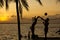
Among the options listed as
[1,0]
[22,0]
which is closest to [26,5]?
[22,0]

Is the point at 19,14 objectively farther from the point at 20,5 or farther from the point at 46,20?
the point at 46,20

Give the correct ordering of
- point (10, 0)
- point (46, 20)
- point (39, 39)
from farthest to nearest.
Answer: point (39, 39) → point (10, 0) → point (46, 20)

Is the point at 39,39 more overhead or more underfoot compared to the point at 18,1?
more underfoot

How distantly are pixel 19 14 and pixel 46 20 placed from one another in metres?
2.69

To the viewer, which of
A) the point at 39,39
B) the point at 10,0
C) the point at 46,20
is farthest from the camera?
the point at 39,39

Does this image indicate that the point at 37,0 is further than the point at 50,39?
No

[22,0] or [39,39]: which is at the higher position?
[22,0]

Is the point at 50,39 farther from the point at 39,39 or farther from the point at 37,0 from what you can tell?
the point at 37,0

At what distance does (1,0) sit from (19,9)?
1709 millimetres

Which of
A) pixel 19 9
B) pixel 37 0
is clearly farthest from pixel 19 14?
pixel 37 0

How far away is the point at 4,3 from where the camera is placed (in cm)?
2091

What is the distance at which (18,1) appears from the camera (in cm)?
2000

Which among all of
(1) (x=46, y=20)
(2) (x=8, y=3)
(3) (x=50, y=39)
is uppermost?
(2) (x=8, y=3)

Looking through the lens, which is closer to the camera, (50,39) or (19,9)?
(19,9)
